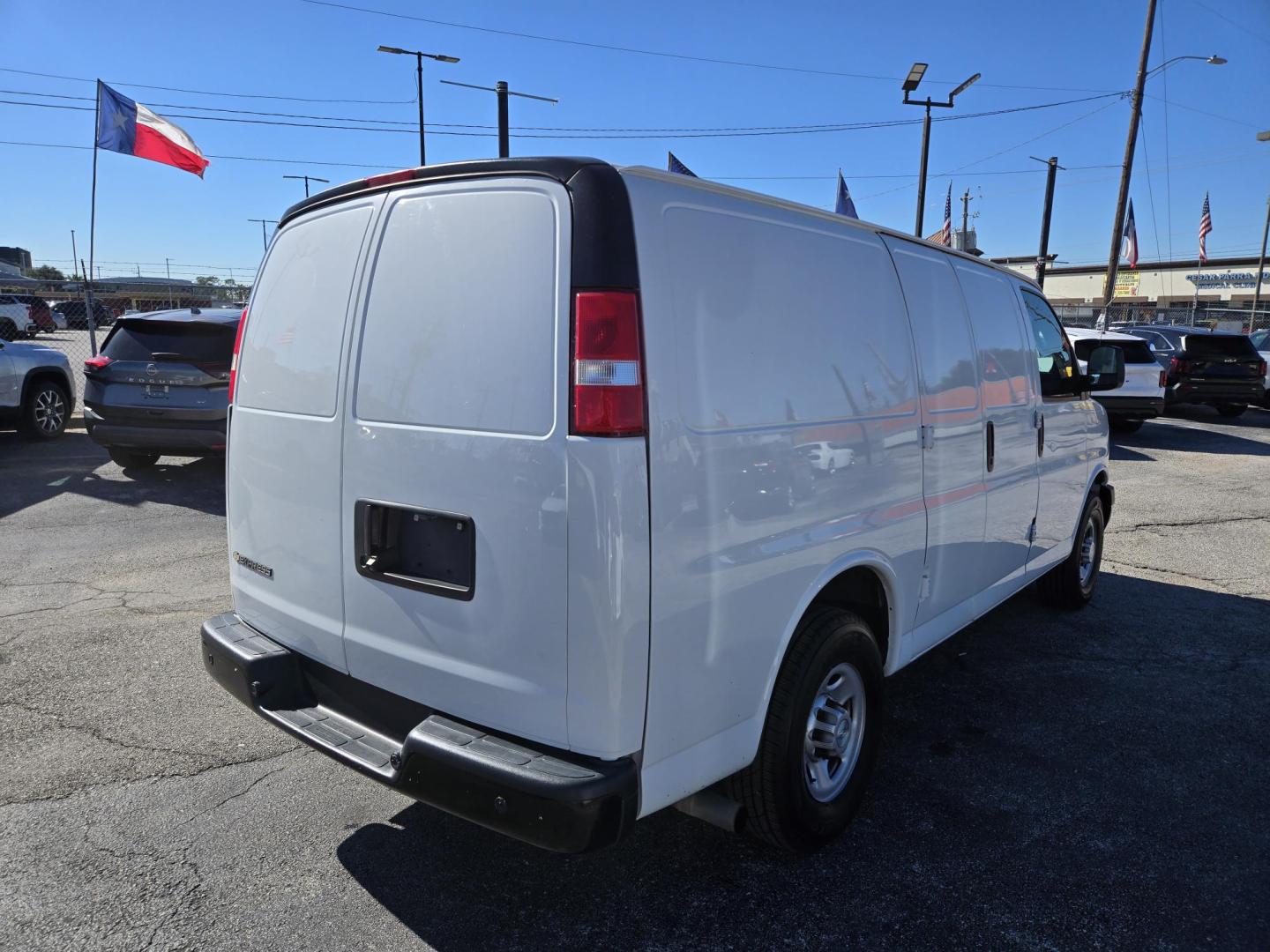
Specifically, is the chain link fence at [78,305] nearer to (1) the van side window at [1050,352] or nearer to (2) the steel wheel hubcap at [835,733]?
(1) the van side window at [1050,352]

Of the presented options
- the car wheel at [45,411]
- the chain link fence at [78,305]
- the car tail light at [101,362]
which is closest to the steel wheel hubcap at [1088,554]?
the car tail light at [101,362]

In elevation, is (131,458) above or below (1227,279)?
below

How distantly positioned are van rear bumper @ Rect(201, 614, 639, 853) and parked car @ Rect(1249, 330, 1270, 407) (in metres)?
19.7

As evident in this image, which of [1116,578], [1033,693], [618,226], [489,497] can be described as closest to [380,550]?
[489,497]

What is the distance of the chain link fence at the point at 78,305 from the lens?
17.6 metres

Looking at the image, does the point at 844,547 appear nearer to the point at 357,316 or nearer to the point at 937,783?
the point at 937,783

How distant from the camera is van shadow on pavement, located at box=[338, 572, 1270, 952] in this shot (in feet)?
8.68

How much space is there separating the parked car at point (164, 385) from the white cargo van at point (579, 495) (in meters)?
5.65

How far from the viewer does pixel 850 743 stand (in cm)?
320

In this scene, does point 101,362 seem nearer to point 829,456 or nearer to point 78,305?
point 829,456

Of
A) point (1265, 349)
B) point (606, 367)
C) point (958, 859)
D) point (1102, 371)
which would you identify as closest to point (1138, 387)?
point (1265, 349)

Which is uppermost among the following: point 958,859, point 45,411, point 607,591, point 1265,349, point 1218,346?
point 1265,349

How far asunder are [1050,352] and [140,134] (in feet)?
48.9

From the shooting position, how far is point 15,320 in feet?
101
